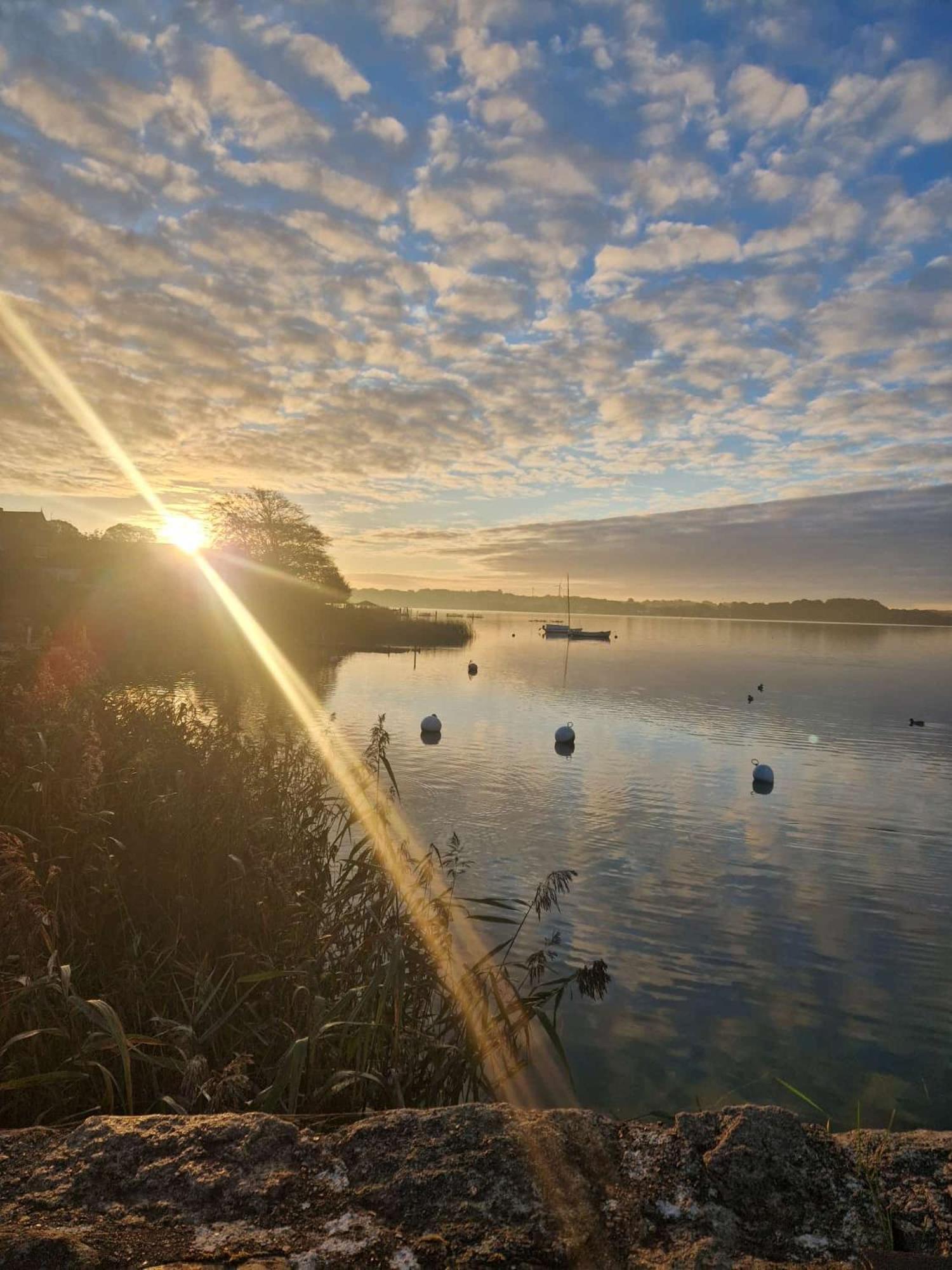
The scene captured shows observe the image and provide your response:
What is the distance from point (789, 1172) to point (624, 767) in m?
23.5

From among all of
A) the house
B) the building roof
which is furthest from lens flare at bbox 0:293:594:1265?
the building roof

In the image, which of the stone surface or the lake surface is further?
the lake surface

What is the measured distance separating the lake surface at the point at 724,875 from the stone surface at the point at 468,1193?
4.72 meters

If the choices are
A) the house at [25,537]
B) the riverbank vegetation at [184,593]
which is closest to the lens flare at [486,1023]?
the riverbank vegetation at [184,593]

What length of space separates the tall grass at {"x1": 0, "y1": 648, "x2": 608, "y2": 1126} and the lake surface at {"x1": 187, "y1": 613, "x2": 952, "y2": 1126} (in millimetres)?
1413

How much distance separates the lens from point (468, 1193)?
1.91 metres

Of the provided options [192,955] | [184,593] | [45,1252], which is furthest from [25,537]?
[45,1252]

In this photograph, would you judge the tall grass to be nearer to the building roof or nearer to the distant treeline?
the distant treeline

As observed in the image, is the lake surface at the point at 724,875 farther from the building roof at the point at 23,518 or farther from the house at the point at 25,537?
the building roof at the point at 23,518

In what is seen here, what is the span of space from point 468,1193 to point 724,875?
45.8ft

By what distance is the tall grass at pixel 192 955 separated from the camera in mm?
4398

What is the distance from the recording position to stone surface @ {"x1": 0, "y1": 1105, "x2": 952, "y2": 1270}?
172cm

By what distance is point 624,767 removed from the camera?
82.0 feet

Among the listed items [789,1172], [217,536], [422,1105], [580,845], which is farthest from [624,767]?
[217,536]
